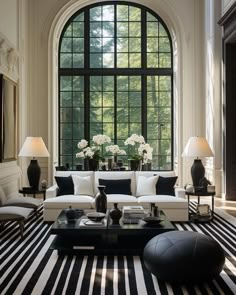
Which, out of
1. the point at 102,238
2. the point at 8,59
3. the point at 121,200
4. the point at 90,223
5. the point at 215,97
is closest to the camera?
the point at 90,223

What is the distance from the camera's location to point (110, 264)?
13.7ft

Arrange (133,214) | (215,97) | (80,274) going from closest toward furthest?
(80,274) < (133,214) < (215,97)

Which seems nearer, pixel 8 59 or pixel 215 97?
pixel 8 59

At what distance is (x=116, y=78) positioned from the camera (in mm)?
10844

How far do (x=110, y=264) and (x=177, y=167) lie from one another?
637cm

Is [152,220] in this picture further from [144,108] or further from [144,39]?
[144,39]

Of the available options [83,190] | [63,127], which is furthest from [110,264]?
[63,127]

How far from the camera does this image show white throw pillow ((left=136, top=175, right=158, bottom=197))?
21.9 ft

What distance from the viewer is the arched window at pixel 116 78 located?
1080 cm

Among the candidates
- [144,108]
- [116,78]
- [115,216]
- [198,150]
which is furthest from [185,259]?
[116,78]

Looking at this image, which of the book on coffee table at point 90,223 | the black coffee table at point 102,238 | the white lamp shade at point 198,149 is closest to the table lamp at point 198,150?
A: the white lamp shade at point 198,149

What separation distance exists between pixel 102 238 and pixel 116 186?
2.03m

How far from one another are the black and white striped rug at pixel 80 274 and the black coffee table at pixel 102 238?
0.11 m

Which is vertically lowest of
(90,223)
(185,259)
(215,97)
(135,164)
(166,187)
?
(185,259)
